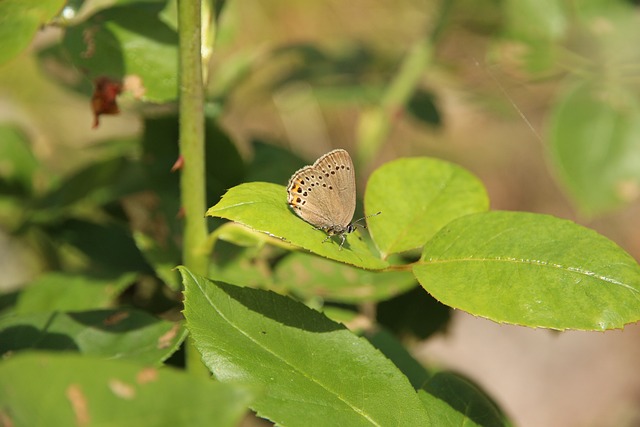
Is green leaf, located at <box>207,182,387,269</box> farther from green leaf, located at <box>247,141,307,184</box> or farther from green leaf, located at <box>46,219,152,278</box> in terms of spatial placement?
green leaf, located at <box>46,219,152,278</box>

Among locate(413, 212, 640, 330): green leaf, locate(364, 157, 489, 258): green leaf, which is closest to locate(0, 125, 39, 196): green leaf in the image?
locate(364, 157, 489, 258): green leaf

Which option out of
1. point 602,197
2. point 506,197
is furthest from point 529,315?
point 506,197

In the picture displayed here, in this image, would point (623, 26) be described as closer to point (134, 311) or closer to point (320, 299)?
point (320, 299)

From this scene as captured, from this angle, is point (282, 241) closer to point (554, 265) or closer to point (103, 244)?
point (554, 265)

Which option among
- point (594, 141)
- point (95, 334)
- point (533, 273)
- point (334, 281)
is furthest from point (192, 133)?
point (594, 141)

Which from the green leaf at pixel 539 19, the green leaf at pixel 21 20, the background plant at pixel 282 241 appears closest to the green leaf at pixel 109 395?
the background plant at pixel 282 241

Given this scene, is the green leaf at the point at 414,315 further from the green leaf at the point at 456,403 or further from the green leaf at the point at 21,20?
the green leaf at the point at 21,20
